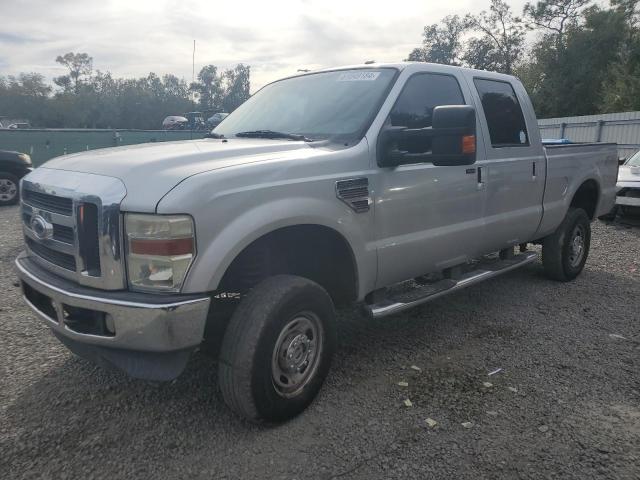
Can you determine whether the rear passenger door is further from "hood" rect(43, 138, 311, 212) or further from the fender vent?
"hood" rect(43, 138, 311, 212)

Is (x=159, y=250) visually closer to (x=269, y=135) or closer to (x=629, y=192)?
(x=269, y=135)

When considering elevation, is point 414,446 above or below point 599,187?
below

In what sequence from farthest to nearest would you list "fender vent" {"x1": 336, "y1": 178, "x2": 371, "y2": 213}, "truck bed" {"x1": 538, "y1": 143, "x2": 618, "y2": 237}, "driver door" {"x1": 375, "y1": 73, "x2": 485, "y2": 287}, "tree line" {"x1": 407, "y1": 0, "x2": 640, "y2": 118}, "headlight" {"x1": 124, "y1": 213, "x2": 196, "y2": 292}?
"tree line" {"x1": 407, "y1": 0, "x2": 640, "y2": 118} < "truck bed" {"x1": 538, "y1": 143, "x2": 618, "y2": 237} < "driver door" {"x1": 375, "y1": 73, "x2": 485, "y2": 287} < "fender vent" {"x1": 336, "y1": 178, "x2": 371, "y2": 213} < "headlight" {"x1": 124, "y1": 213, "x2": 196, "y2": 292}

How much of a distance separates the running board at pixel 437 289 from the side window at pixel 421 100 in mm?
1014

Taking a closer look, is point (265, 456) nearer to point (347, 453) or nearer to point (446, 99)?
point (347, 453)

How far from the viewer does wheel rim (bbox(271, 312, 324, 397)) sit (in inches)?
111

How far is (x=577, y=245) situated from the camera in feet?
19.2

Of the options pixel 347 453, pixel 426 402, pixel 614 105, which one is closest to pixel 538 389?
pixel 426 402

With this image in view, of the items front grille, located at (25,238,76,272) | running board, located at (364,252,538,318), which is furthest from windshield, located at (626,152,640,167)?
front grille, located at (25,238,76,272)

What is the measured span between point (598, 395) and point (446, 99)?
2332 mm

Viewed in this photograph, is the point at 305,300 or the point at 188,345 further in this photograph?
the point at 305,300

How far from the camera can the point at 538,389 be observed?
3.31m

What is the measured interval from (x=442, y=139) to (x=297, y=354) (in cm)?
148

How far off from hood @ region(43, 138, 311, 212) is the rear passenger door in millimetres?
1888
